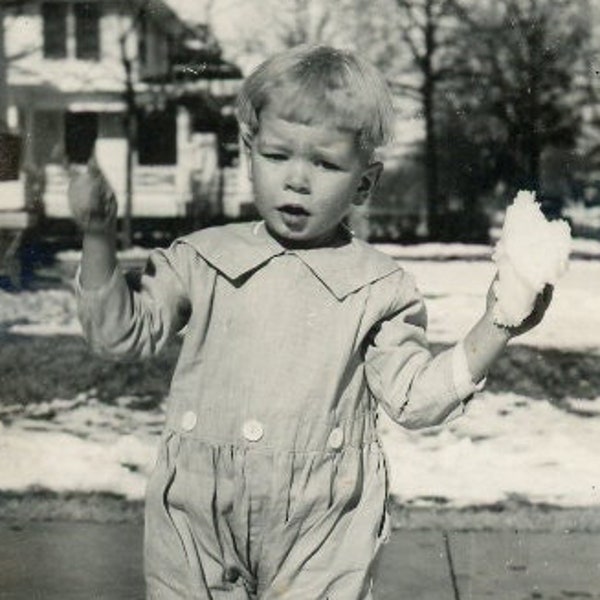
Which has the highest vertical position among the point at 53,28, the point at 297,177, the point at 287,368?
the point at 297,177

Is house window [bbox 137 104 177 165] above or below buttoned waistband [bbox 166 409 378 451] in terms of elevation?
below

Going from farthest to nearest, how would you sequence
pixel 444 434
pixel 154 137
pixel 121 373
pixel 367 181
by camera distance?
1. pixel 121 373
2. pixel 154 137
3. pixel 444 434
4. pixel 367 181

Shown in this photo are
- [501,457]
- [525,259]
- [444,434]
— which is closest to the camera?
[525,259]

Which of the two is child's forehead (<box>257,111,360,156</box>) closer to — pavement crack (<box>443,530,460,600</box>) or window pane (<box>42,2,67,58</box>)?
pavement crack (<box>443,530,460,600</box>)

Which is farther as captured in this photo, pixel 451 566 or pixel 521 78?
pixel 521 78

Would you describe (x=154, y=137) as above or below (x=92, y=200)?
below

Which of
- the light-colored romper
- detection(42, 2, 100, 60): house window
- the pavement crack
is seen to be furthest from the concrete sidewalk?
detection(42, 2, 100, 60): house window

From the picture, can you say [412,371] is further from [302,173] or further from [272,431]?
[302,173]

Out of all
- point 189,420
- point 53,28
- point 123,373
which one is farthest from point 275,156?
point 123,373

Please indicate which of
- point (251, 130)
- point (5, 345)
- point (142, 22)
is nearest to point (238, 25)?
point (142, 22)
